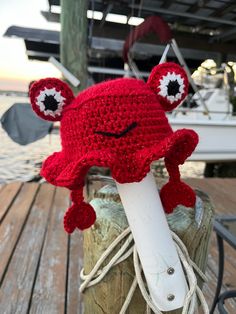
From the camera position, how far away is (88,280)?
0.92m

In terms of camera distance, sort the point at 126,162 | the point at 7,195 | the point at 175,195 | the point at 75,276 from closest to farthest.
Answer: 1. the point at 126,162
2. the point at 175,195
3. the point at 75,276
4. the point at 7,195

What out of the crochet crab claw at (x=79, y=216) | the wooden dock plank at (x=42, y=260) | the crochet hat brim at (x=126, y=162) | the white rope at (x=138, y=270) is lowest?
the wooden dock plank at (x=42, y=260)

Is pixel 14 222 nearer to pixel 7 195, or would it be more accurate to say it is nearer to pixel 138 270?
pixel 7 195

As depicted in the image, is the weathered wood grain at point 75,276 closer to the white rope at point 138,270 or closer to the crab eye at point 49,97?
the white rope at point 138,270

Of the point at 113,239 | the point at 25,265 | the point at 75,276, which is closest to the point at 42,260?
the point at 25,265

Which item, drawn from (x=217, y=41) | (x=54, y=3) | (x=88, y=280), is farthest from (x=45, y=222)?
(x=217, y=41)

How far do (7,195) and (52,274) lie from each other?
144cm

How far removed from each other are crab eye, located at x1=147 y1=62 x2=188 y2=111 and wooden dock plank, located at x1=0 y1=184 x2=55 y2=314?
1.34 m

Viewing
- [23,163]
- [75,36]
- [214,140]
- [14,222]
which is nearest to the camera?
[14,222]

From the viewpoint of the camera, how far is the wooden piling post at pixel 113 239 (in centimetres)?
88

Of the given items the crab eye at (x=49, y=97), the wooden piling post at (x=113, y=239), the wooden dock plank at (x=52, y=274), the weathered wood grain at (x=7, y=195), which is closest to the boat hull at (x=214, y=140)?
the weathered wood grain at (x=7, y=195)

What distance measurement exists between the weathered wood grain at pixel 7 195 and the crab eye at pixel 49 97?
2.07 meters

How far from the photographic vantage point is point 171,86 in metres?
0.82

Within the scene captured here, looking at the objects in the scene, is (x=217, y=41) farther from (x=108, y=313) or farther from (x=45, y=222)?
(x=108, y=313)
